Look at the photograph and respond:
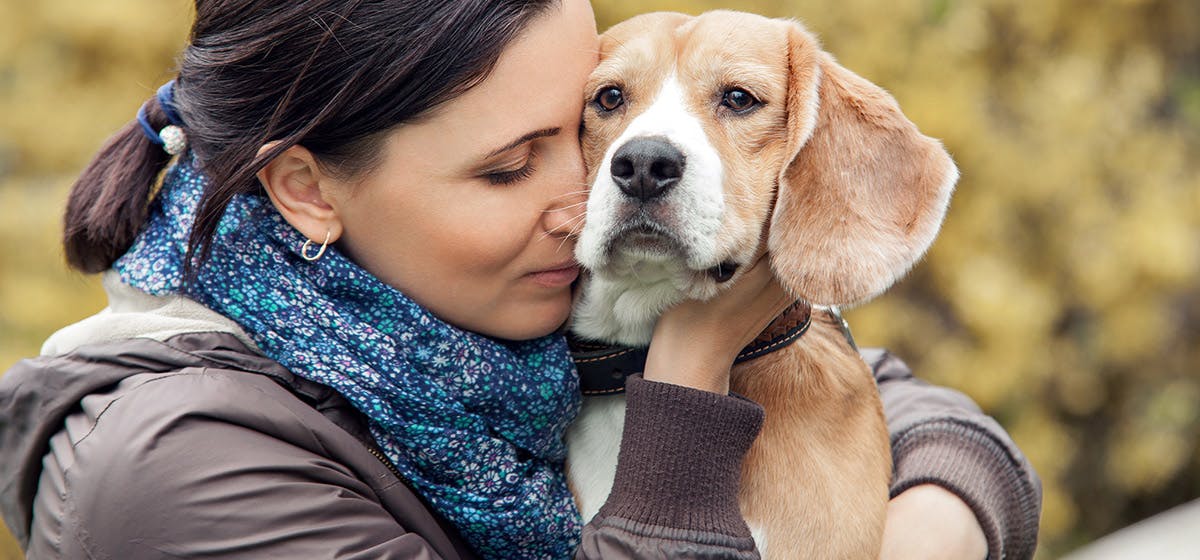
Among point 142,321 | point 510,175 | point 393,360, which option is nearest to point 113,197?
point 142,321

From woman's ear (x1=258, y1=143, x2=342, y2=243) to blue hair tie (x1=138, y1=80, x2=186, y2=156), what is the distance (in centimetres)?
18

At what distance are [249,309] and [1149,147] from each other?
4308 mm

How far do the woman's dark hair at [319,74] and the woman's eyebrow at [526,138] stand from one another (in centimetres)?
12

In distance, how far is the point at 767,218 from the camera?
2.10 m

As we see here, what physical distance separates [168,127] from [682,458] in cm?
110

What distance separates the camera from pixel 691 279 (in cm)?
204

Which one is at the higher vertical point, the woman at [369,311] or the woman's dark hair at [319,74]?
the woman's dark hair at [319,74]

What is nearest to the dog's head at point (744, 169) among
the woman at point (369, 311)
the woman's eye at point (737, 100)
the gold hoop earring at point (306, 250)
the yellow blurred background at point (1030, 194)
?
the woman's eye at point (737, 100)

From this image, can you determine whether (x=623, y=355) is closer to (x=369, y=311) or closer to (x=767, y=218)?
(x=767, y=218)

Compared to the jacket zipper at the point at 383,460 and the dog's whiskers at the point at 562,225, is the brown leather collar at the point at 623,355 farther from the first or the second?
the jacket zipper at the point at 383,460

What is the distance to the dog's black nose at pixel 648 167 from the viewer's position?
75.4 inches

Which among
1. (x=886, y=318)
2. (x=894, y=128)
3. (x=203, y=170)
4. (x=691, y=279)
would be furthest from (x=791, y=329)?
(x=886, y=318)

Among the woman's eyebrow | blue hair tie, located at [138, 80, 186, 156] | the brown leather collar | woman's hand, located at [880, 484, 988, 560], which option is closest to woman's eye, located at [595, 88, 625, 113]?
the woman's eyebrow

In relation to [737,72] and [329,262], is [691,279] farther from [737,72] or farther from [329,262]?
[329,262]
